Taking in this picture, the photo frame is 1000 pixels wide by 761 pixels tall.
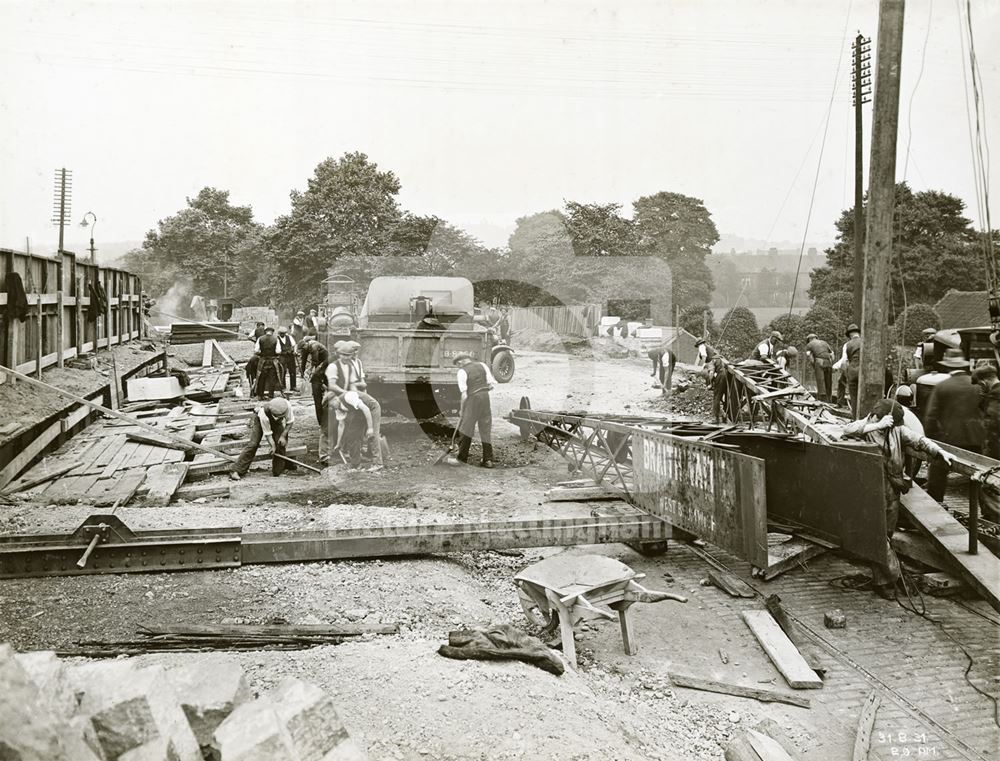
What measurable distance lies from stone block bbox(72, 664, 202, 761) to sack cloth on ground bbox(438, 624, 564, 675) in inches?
85.0

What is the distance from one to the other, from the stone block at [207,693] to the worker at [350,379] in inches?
303

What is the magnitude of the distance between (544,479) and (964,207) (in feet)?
89.7

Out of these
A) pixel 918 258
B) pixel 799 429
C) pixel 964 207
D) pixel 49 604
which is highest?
pixel 964 207

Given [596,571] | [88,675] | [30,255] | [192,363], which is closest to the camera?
[88,675]

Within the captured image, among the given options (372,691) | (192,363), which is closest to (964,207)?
(192,363)

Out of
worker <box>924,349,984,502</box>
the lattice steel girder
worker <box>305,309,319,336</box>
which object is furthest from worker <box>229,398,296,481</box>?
worker <box>305,309,319,336</box>

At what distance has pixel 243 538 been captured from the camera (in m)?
6.22

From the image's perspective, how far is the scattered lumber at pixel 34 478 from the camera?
332 inches

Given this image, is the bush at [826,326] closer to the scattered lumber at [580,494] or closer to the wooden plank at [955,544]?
the scattered lumber at [580,494]

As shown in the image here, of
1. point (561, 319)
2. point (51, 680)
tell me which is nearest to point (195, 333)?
point (561, 319)

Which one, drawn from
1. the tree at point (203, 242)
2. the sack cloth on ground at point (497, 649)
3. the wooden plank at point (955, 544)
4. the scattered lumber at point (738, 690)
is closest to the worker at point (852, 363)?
the wooden plank at point (955, 544)

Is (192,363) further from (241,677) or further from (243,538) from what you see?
(241,677)

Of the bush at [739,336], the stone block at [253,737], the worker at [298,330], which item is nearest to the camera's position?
the stone block at [253,737]

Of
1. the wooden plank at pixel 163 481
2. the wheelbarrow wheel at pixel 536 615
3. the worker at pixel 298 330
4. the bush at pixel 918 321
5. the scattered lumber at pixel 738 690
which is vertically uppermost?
the bush at pixel 918 321
